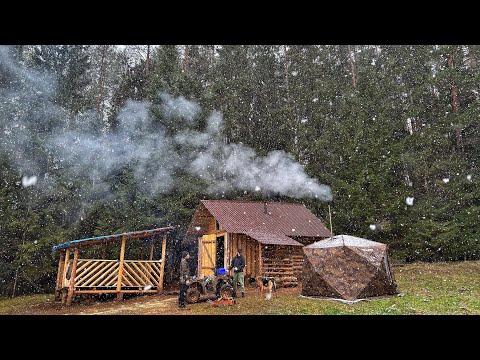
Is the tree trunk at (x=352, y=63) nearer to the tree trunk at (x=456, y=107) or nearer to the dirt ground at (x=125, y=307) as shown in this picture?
the tree trunk at (x=456, y=107)

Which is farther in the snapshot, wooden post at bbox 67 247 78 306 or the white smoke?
the white smoke

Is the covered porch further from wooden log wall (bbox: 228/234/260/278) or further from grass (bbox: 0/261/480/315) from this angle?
wooden log wall (bbox: 228/234/260/278)

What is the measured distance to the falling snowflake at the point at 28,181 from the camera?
19.2 m

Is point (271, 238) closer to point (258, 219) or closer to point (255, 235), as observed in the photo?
point (255, 235)

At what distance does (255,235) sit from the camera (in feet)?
49.8

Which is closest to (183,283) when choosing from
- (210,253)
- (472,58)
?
(210,253)

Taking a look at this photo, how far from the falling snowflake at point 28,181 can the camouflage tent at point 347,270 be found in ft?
48.9

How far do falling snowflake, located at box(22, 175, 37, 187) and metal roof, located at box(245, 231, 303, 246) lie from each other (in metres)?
12.0

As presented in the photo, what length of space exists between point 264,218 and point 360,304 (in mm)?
7846

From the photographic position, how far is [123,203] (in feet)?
65.9

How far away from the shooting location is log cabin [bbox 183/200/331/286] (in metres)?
16.0

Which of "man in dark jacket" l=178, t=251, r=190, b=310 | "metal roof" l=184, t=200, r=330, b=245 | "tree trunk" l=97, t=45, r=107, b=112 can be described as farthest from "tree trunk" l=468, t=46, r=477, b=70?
"tree trunk" l=97, t=45, r=107, b=112

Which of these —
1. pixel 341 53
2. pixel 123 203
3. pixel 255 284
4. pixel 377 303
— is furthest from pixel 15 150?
pixel 341 53

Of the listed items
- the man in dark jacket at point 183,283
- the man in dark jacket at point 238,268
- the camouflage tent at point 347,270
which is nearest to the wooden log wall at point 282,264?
the man in dark jacket at point 238,268
